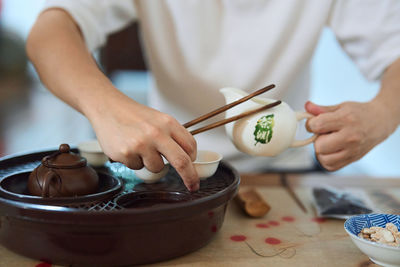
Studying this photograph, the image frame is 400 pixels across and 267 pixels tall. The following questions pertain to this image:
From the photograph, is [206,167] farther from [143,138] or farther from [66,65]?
[66,65]

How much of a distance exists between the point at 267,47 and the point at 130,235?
959 mm

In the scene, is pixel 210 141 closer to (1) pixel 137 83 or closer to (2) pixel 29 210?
(2) pixel 29 210

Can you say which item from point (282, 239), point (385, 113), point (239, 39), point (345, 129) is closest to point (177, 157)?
point (282, 239)

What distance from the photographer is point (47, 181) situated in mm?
790

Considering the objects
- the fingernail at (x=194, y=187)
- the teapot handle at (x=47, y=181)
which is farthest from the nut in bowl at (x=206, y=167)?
the teapot handle at (x=47, y=181)

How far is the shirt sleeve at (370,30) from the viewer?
136 cm

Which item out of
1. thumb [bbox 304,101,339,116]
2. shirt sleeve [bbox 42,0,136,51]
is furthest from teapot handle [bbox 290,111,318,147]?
shirt sleeve [bbox 42,0,136,51]

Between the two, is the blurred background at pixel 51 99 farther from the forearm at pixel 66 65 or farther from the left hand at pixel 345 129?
the left hand at pixel 345 129

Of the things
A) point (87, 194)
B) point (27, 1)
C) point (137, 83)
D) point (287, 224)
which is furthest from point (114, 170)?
point (27, 1)

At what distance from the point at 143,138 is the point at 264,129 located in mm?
287

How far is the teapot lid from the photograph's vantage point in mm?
830

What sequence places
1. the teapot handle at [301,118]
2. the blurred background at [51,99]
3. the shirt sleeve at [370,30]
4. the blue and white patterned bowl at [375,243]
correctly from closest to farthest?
the blue and white patterned bowl at [375,243]
the teapot handle at [301,118]
the shirt sleeve at [370,30]
the blurred background at [51,99]

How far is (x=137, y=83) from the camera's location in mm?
4473

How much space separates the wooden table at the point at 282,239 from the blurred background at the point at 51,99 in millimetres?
781
